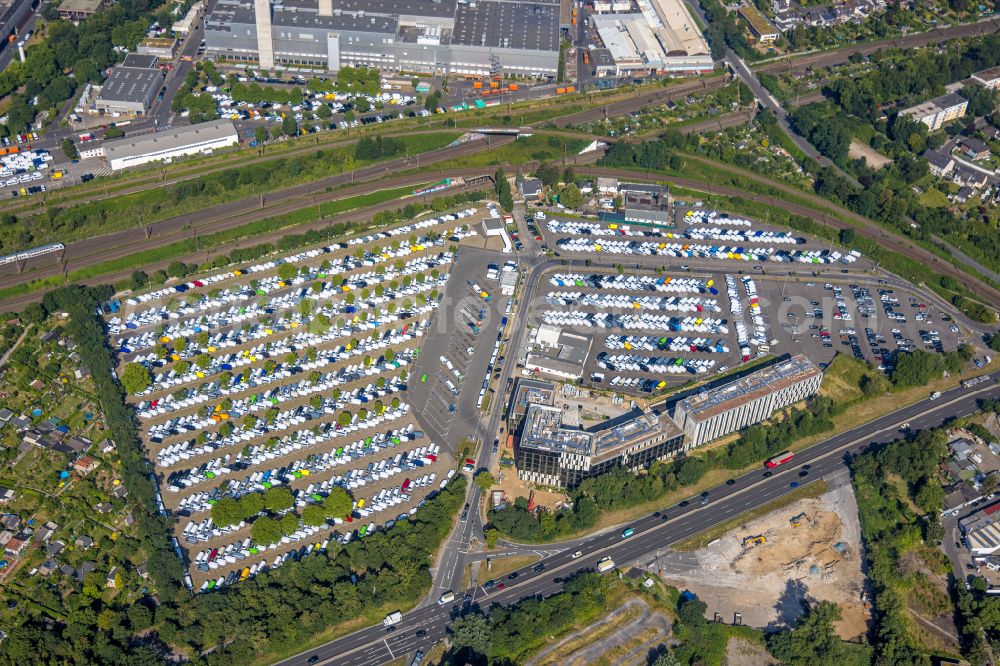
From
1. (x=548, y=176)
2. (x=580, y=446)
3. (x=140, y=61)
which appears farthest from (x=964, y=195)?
(x=140, y=61)

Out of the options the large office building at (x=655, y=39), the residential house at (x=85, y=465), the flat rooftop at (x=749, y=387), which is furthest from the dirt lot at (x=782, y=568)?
the large office building at (x=655, y=39)

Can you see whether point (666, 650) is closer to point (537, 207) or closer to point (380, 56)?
point (537, 207)

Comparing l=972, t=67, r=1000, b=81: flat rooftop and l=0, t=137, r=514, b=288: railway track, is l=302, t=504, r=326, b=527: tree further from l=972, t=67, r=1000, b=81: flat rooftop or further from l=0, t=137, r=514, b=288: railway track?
l=972, t=67, r=1000, b=81: flat rooftop

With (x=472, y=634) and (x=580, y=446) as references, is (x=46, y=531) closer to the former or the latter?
(x=472, y=634)

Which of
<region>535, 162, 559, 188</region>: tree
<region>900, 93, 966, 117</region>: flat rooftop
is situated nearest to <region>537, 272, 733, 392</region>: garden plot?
<region>535, 162, 559, 188</region>: tree

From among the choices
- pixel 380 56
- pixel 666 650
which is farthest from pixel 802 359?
pixel 380 56

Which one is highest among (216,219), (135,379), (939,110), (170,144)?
(939,110)
